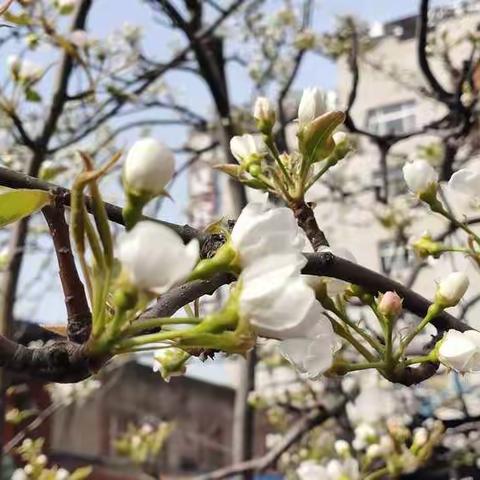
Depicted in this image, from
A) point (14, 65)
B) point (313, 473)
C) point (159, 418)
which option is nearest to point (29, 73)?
point (14, 65)

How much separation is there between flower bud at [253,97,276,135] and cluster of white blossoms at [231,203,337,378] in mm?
430

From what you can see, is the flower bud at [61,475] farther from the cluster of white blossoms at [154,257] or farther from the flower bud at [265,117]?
the cluster of white blossoms at [154,257]

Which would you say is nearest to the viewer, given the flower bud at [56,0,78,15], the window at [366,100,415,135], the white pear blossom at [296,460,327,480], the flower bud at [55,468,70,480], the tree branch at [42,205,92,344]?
the tree branch at [42,205,92,344]

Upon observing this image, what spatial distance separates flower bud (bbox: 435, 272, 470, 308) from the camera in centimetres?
82

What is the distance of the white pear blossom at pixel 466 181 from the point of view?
36.9 inches

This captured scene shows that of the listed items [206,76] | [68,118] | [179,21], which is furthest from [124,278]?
[68,118]

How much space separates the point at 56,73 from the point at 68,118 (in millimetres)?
1564

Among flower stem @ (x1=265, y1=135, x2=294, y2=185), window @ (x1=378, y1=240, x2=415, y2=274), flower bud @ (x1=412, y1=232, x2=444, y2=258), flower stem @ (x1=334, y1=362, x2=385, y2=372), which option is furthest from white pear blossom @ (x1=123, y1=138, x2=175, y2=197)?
window @ (x1=378, y1=240, x2=415, y2=274)

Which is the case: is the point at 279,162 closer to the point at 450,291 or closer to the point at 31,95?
the point at 450,291

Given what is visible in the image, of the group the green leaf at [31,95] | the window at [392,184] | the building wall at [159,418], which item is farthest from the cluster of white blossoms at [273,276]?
the building wall at [159,418]

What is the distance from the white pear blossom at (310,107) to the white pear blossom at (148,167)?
0.34 meters

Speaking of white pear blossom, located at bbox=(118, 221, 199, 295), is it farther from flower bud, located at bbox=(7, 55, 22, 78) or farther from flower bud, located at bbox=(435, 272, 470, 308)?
flower bud, located at bbox=(7, 55, 22, 78)

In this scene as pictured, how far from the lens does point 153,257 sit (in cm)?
51

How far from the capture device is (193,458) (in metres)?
9.87
